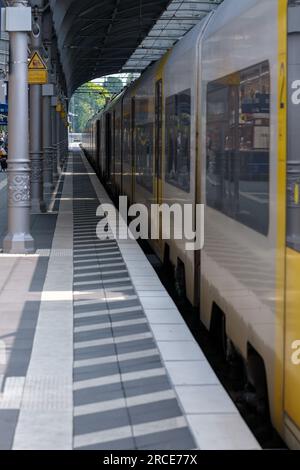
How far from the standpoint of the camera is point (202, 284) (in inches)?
323

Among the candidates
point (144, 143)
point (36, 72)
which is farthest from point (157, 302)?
point (36, 72)

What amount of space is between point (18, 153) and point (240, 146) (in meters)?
8.36

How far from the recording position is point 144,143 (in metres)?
14.8

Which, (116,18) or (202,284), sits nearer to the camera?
(202,284)

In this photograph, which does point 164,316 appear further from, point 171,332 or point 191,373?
point 191,373

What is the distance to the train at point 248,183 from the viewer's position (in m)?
4.75

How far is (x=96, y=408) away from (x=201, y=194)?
3.01 m

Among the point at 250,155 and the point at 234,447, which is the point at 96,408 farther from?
the point at 250,155

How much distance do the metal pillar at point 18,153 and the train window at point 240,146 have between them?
6.60m

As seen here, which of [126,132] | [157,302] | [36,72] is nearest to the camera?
[157,302]

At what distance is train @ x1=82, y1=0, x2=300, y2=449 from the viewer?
4.75 m

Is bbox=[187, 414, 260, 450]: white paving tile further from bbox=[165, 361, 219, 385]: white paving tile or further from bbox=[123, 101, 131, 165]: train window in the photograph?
bbox=[123, 101, 131, 165]: train window

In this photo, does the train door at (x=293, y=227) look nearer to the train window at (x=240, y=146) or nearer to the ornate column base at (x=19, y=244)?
the train window at (x=240, y=146)

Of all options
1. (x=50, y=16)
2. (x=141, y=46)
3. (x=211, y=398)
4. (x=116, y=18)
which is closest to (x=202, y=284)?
(x=211, y=398)
